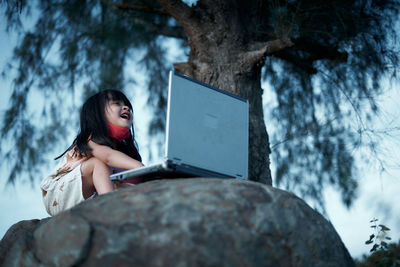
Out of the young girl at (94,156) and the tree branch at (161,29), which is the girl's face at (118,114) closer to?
the young girl at (94,156)

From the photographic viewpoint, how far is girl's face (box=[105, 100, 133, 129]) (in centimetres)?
231

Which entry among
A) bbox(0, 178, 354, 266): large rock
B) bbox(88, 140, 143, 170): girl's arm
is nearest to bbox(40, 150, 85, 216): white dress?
bbox(88, 140, 143, 170): girl's arm

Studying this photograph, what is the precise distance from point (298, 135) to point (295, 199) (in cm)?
225

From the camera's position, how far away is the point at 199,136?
1.82m

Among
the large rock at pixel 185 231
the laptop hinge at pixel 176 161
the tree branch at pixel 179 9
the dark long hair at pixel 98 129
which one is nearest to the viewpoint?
the large rock at pixel 185 231

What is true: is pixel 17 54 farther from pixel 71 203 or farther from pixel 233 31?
pixel 71 203

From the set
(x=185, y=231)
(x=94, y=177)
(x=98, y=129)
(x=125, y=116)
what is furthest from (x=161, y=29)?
(x=185, y=231)

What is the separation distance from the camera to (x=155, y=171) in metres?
1.73

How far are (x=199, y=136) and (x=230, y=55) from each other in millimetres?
1383

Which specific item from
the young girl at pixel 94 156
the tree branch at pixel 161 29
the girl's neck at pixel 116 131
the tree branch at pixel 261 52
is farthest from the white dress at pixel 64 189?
the tree branch at pixel 161 29

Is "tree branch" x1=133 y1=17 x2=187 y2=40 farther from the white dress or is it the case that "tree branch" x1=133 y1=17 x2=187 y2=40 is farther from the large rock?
the large rock

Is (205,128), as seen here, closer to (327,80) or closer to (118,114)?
(118,114)

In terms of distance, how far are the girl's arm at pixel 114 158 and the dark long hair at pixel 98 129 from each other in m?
0.05

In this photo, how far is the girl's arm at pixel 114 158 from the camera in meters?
1.96
